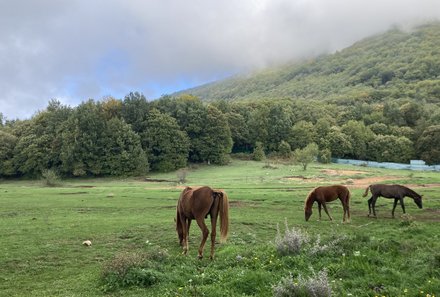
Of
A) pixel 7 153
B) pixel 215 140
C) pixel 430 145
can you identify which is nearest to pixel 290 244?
pixel 215 140

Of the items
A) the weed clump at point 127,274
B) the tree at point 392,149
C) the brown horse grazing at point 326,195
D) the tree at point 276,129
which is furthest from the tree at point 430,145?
the weed clump at point 127,274

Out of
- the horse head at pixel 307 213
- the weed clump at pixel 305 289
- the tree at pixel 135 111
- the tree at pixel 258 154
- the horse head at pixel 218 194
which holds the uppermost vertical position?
the tree at pixel 135 111

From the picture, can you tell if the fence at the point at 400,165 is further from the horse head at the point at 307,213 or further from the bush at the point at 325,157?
the horse head at the point at 307,213

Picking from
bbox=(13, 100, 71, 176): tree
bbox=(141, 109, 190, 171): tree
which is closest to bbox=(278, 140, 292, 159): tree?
bbox=(141, 109, 190, 171): tree

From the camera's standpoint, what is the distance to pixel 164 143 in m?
73.7

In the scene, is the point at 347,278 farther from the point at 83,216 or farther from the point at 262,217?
the point at 83,216

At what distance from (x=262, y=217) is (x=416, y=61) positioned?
194445mm

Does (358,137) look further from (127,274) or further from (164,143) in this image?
(127,274)

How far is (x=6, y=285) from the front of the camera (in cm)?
930

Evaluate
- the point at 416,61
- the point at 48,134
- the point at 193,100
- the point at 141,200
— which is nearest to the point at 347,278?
the point at 141,200

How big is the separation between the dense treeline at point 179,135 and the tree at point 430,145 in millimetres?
216

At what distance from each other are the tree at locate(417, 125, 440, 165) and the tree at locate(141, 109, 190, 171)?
51.9 m

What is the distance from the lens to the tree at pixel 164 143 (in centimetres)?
7319

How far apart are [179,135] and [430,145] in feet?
180
